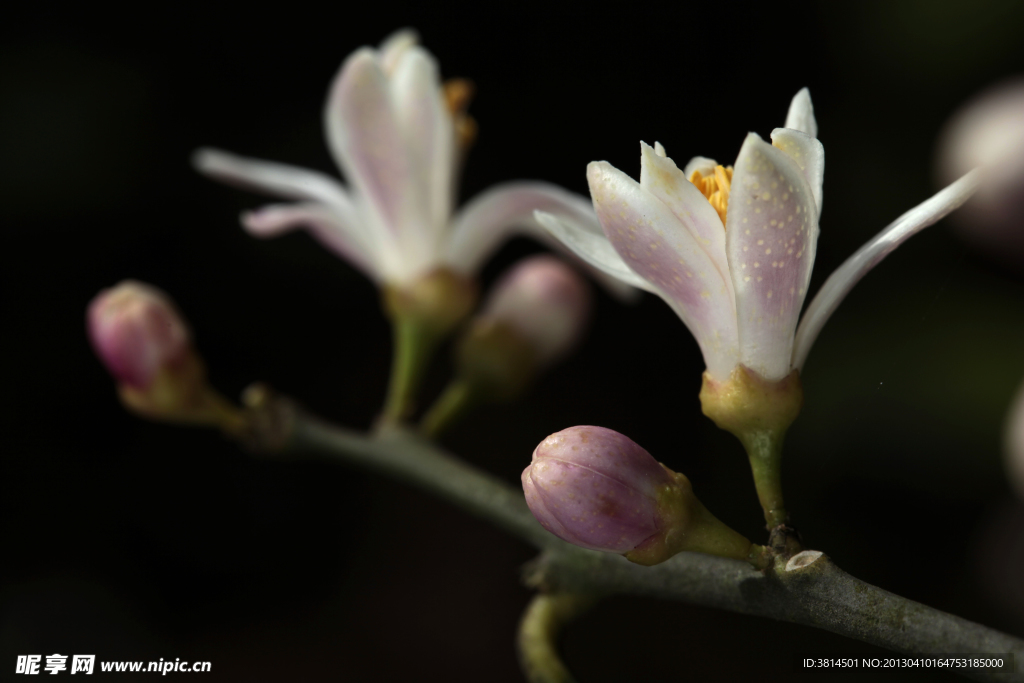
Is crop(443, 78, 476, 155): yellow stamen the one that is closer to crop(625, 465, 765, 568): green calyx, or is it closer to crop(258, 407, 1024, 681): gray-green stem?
crop(258, 407, 1024, 681): gray-green stem

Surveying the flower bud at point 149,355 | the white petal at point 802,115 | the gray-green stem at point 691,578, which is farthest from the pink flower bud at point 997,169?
the flower bud at point 149,355

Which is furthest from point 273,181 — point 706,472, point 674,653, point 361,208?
point 674,653

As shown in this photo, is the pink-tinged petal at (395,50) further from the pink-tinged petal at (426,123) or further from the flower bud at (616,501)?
the flower bud at (616,501)

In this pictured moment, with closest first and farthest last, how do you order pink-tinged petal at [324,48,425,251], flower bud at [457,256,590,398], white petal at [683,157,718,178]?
white petal at [683,157,718,178], pink-tinged petal at [324,48,425,251], flower bud at [457,256,590,398]

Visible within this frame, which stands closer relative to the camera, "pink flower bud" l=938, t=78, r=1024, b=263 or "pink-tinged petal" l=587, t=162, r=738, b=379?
"pink-tinged petal" l=587, t=162, r=738, b=379

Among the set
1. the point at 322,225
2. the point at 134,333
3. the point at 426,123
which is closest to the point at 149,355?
the point at 134,333

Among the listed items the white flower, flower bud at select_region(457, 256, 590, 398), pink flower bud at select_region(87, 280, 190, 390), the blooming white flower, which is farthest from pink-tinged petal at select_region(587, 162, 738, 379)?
pink flower bud at select_region(87, 280, 190, 390)

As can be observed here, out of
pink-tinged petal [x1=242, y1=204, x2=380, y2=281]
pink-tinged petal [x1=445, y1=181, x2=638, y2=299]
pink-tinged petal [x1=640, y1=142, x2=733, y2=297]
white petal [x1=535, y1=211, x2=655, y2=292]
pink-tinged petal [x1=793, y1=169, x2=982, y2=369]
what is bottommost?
pink-tinged petal [x1=793, y1=169, x2=982, y2=369]
